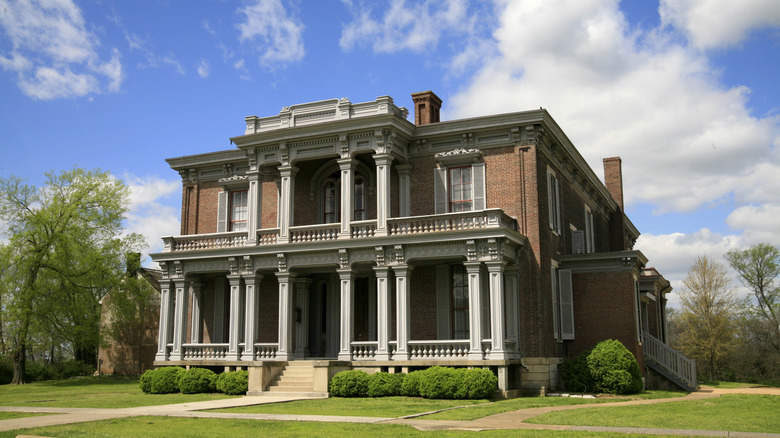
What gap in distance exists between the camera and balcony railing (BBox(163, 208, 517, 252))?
78.2 feet

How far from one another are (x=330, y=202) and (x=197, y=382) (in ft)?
29.3

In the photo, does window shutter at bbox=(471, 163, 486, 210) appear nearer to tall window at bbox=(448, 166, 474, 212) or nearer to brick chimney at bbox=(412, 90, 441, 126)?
tall window at bbox=(448, 166, 474, 212)

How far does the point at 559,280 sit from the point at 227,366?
12.9m

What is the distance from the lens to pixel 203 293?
30656 mm

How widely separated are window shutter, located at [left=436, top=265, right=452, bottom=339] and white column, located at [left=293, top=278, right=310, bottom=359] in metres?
5.64

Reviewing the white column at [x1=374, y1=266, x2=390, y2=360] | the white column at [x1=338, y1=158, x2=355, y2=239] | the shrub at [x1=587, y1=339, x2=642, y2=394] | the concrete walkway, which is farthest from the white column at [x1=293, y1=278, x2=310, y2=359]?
the shrub at [x1=587, y1=339, x2=642, y2=394]

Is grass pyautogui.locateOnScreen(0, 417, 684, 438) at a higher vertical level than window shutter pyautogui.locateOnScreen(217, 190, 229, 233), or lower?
lower

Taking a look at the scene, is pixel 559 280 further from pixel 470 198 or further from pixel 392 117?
pixel 392 117

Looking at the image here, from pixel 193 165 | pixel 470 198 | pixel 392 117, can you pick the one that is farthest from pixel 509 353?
pixel 193 165

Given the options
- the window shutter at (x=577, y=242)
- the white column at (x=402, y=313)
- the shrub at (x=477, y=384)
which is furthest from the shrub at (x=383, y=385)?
the window shutter at (x=577, y=242)

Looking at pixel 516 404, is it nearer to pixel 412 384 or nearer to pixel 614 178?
pixel 412 384

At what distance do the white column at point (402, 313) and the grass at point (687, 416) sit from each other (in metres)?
7.71

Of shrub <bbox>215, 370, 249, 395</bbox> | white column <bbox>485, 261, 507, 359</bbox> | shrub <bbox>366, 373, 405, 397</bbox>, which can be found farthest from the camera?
shrub <bbox>215, 370, 249, 395</bbox>

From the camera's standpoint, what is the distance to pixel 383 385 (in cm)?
2250
